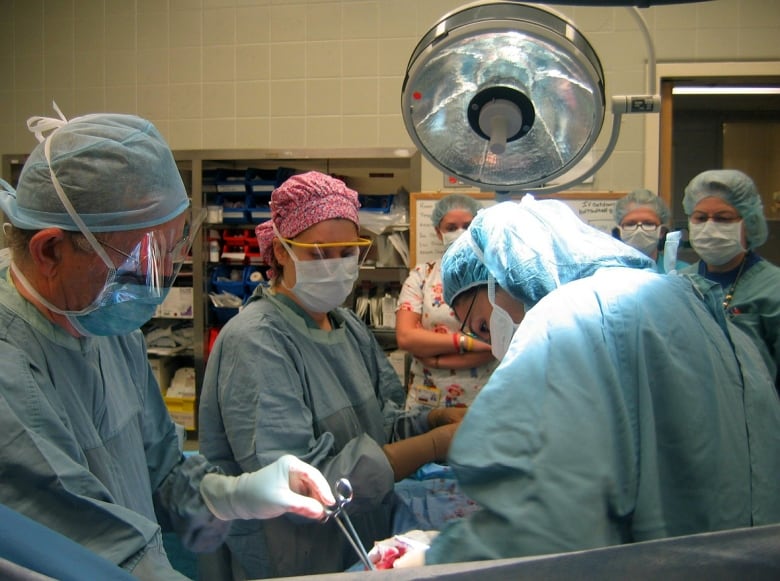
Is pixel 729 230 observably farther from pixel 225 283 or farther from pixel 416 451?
pixel 225 283

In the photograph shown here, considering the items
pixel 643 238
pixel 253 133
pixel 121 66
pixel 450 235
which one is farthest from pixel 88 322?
pixel 121 66

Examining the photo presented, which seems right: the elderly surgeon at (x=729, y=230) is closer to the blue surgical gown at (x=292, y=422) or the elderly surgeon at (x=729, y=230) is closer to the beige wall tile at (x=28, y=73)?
the blue surgical gown at (x=292, y=422)

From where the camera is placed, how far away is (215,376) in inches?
54.6

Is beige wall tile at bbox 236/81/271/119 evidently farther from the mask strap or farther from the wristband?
the mask strap

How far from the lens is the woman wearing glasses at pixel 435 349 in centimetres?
236

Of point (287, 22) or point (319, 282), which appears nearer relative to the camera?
point (319, 282)

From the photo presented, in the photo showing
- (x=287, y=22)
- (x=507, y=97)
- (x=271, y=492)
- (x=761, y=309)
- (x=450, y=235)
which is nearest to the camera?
(x=507, y=97)

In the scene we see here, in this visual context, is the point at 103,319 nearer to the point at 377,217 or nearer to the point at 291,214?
the point at 291,214

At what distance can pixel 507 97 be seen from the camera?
98 cm

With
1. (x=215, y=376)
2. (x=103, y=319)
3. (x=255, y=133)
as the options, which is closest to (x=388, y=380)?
(x=215, y=376)

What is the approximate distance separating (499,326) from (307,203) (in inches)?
25.3

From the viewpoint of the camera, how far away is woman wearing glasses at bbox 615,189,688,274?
8.28 feet

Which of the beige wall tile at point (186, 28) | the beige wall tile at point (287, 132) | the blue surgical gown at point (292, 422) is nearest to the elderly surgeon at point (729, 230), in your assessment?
the blue surgical gown at point (292, 422)

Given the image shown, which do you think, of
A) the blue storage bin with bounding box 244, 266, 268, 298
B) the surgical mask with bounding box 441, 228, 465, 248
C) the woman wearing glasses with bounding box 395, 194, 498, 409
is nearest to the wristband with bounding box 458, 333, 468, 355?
the woman wearing glasses with bounding box 395, 194, 498, 409
